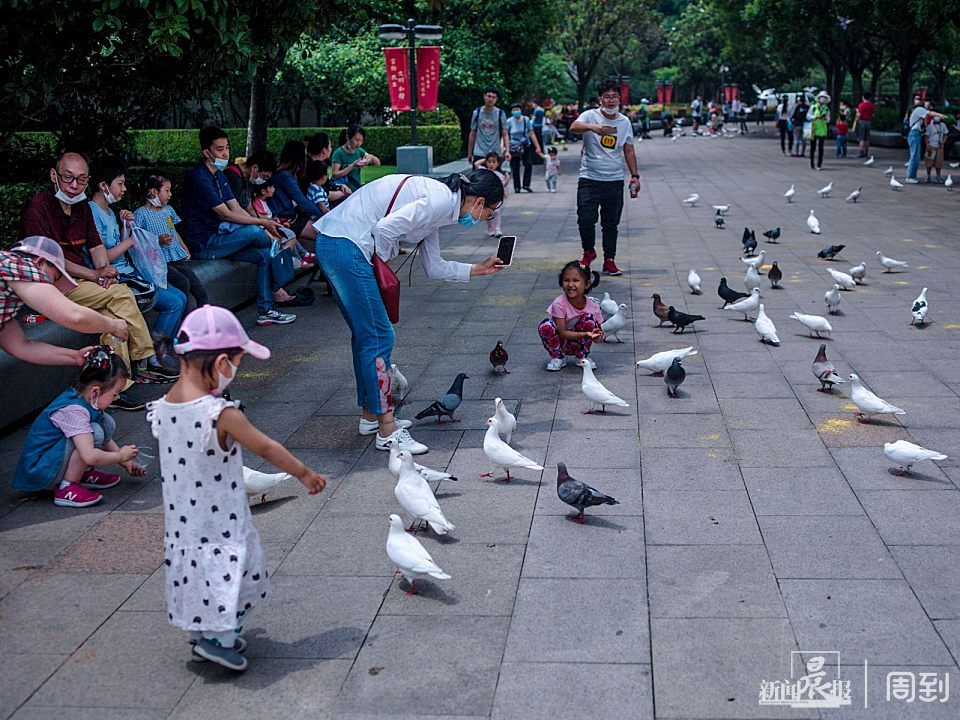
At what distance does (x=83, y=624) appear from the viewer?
4.43 metres

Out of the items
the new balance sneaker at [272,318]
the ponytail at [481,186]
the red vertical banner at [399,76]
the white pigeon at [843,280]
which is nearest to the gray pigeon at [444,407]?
the ponytail at [481,186]

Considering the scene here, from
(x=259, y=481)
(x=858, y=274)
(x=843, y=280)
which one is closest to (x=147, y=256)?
(x=259, y=481)

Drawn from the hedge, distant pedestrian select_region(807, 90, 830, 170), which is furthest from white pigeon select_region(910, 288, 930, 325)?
the hedge

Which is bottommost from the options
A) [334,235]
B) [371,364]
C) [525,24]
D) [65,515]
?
[65,515]

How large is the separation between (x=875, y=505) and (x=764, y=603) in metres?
1.36

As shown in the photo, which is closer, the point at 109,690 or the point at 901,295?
the point at 109,690

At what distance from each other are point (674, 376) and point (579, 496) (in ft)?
7.72

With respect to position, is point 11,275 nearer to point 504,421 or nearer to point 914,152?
point 504,421

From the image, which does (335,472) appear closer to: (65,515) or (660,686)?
(65,515)

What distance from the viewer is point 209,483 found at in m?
3.93

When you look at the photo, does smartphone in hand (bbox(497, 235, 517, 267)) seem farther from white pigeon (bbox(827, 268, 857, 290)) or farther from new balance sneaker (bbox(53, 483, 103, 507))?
white pigeon (bbox(827, 268, 857, 290))

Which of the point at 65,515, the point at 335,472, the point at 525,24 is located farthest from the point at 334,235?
the point at 525,24

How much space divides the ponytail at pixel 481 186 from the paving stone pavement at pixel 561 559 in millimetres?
1528

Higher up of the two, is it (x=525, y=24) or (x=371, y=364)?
(x=525, y=24)
